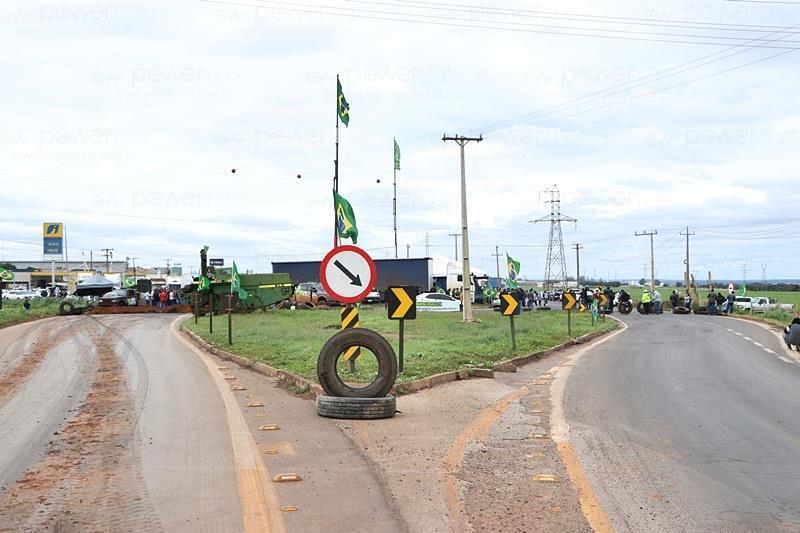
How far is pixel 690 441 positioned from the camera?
8805mm

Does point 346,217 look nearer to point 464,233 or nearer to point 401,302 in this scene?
point 401,302

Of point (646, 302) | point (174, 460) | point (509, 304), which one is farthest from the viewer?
point (646, 302)

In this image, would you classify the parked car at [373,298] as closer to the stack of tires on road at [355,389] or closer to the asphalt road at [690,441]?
the asphalt road at [690,441]

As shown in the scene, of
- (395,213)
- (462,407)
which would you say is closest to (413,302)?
(462,407)

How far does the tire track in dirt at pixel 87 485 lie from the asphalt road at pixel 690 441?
3.49 m

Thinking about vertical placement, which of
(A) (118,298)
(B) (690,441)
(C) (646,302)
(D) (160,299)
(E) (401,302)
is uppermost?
(E) (401,302)

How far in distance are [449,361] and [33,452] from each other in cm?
843

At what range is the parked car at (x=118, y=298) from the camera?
51.5 meters

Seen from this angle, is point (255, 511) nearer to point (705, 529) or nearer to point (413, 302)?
point (705, 529)

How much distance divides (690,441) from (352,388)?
3.94m

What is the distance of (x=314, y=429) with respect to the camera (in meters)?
9.23

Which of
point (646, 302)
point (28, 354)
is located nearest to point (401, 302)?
point (28, 354)

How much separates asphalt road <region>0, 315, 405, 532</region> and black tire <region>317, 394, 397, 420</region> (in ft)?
0.65

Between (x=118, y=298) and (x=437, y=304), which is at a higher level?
(x=118, y=298)
